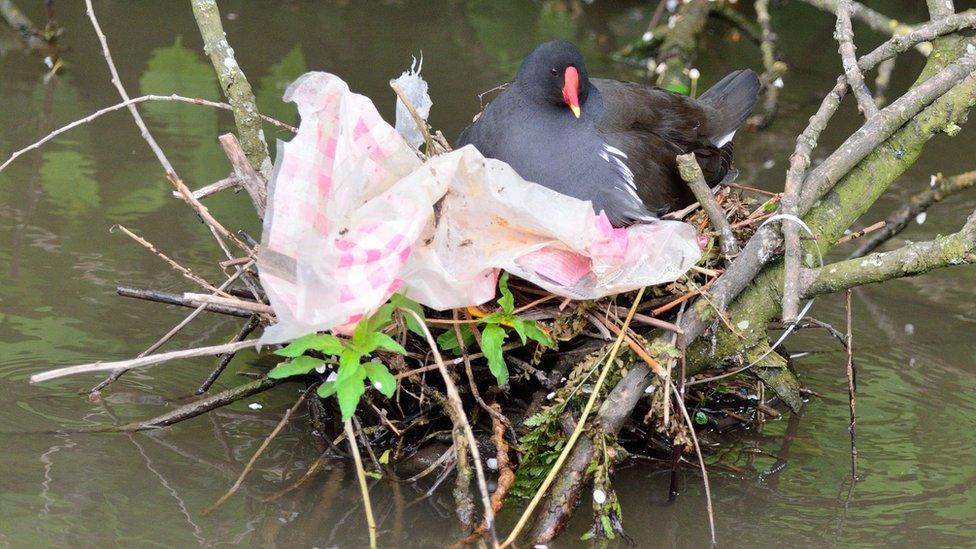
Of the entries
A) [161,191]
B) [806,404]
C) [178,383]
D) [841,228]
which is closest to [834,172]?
[841,228]

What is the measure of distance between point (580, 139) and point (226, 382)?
4.11ft

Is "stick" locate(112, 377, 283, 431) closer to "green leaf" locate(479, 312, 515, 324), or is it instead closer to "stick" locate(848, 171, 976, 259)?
"green leaf" locate(479, 312, 515, 324)

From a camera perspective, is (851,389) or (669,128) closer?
(851,389)

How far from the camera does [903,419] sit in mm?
3430

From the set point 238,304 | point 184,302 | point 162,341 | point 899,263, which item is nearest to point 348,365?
point 238,304

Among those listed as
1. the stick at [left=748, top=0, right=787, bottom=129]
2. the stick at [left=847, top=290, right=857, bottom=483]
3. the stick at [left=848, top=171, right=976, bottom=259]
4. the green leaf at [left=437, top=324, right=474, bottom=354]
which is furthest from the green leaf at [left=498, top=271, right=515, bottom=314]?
the stick at [left=748, top=0, right=787, bottom=129]

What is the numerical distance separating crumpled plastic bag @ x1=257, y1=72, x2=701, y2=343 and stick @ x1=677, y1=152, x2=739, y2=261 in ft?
0.39

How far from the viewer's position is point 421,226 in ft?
8.60

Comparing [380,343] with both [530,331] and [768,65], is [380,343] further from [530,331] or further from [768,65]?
[768,65]

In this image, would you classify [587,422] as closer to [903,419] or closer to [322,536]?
[322,536]

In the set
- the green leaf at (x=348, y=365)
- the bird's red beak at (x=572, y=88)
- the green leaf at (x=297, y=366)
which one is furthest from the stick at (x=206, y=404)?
the bird's red beak at (x=572, y=88)

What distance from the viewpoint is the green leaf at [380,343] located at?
8.21 feet

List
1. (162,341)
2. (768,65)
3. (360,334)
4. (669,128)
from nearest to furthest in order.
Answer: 1. (360,334)
2. (162,341)
3. (669,128)
4. (768,65)

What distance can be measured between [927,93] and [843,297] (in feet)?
4.18
